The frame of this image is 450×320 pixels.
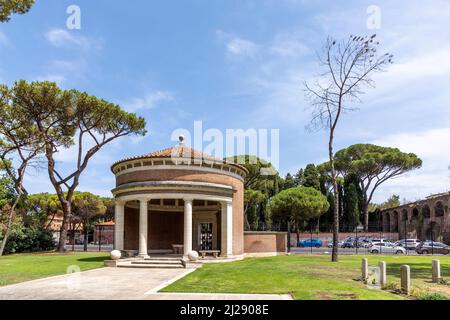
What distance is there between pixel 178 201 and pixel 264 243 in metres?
7.12

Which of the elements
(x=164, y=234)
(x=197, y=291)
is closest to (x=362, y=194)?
(x=164, y=234)

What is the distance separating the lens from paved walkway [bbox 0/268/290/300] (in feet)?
40.0

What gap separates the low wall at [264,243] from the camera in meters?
31.8

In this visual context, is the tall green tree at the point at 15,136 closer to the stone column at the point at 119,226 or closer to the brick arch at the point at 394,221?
the stone column at the point at 119,226

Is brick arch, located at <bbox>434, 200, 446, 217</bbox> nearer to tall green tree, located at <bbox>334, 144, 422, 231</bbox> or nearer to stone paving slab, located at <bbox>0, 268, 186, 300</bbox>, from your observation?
tall green tree, located at <bbox>334, 144, 422, 231</bbox>

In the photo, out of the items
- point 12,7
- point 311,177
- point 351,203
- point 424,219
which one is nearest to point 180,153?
point 12,7

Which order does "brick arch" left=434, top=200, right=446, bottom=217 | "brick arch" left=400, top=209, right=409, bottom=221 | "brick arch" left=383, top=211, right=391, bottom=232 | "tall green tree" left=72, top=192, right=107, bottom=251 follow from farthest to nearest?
"brick arch" left=383, top=211, right=391, bottom=232, "brick arch" left=400, top=209, right=409, bottom=221, "tall green tree" left=72, top=192, right=107, bottom=251, "brick arch" left=434, top=200, right=446, bottom=217

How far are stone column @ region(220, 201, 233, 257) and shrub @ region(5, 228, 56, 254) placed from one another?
2322 cm

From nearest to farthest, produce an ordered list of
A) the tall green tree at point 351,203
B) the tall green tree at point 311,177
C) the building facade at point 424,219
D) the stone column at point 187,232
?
1. the stone column at point 187,232
2. the building facade at point 424,219
3. the tall green tree at point 351,203
4. the tall green tree at point 311,177

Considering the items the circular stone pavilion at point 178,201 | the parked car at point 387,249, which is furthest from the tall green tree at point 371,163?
the circular stone pavilion at point 178,201

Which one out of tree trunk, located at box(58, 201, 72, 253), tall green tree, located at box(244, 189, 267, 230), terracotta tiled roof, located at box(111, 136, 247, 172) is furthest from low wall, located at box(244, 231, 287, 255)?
tall green tree, located at box(244, 189, 267, 230)

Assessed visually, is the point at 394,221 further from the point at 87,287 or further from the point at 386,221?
the point at 87,287

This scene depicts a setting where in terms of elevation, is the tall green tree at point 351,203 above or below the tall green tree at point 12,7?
below
